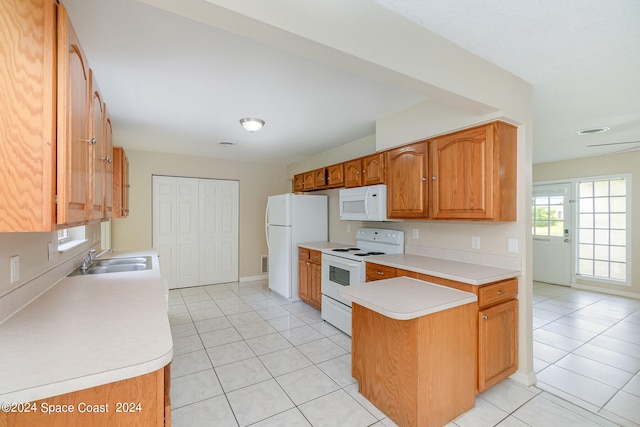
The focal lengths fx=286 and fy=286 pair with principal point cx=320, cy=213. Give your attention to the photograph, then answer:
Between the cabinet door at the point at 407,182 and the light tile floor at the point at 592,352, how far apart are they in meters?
1.74

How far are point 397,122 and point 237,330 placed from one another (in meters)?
2.93

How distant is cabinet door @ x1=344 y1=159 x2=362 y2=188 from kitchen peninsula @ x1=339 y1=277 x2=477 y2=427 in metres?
1.71

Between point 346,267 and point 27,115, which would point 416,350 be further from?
point 27,115

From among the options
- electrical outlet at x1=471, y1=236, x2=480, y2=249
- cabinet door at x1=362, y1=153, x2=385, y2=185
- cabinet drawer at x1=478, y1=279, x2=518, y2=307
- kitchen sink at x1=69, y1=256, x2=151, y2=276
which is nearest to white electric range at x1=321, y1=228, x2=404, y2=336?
cabinet door at x1=362, y1=153, x2=385, y2=185

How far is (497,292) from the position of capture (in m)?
2.12

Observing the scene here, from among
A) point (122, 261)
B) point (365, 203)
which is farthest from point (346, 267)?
point (122, 261)

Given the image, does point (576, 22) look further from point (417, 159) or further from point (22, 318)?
point (22, 318)

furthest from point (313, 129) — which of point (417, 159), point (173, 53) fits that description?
point (173, 53)

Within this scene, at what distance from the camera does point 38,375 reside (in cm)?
81

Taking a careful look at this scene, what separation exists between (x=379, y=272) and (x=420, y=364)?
1.16 metres

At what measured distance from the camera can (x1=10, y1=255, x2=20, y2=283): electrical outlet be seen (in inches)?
50.8

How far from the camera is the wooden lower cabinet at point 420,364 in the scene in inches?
67.1

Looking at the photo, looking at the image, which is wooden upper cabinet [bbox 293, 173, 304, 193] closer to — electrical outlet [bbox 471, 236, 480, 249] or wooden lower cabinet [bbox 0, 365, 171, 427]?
electrical outlet [bbox 471, 236, 480, 249]

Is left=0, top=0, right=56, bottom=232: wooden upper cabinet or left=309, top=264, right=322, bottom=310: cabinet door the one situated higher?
left=0, top=0, right=56, bottom=232: wooden upper cabinet
